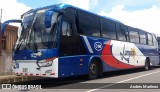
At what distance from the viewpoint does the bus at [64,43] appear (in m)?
12.2

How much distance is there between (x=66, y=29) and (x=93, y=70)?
3127 mm

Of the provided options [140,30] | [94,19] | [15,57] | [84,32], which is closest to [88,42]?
[84,32]

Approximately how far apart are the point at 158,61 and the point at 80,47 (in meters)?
14.3

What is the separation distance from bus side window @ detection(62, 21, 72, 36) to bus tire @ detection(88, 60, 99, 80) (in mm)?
2456

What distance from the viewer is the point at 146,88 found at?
11.7m

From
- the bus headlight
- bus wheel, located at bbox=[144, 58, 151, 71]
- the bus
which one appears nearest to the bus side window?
the bus

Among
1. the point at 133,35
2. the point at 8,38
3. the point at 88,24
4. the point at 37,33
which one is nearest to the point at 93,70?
the point at 88,24

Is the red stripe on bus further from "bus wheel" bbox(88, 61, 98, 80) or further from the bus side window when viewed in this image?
the bus side window

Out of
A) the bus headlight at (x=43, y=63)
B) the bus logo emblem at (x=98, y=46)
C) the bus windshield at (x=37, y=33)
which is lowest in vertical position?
the bus headlight at (x=43, y=63)

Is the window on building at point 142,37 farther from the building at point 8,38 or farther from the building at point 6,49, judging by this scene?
the building at point 8,38

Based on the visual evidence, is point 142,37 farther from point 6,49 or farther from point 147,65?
point 6,49

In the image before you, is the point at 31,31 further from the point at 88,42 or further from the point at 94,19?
the point at 94,19

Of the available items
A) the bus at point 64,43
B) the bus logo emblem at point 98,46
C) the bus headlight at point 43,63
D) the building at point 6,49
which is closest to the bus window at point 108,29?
the bus at point 64,43

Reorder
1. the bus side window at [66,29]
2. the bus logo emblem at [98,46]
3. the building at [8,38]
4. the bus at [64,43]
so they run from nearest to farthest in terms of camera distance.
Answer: the bus at [64,43]
the bus side window at [66,29]
the bus logo emblem at [98,46]
the building at [8,38]
